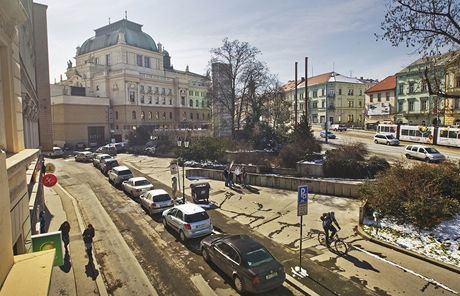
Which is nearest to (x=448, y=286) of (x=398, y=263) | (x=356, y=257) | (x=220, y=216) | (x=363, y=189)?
(x=398, y=263)

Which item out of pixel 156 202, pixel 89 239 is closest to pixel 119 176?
pixel 156 202

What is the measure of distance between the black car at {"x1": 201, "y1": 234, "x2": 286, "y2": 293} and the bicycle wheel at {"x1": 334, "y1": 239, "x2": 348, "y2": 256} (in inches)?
159

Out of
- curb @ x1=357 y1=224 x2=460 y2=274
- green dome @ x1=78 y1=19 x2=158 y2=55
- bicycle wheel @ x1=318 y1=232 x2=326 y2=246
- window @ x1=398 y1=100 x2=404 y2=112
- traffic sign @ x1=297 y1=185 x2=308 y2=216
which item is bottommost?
bicycle wheel @ x1=318 y1=232 x2=326 y2=246

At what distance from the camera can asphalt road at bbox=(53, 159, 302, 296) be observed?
10305 millimetres

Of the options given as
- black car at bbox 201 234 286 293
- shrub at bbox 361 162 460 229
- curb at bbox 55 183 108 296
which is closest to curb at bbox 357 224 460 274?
shrub at bbox 361 162 460 229

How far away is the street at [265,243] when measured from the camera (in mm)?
10234

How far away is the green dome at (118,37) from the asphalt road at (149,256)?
59380mm

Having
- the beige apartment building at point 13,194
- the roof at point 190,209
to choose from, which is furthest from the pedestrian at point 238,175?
the beige apartment building at point 13,194

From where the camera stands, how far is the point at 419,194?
48.1 ft

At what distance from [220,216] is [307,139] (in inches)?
628

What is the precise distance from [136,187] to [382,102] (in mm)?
58086

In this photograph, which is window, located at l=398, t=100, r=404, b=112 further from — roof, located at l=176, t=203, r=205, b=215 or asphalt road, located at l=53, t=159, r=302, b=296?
roof, located at l=176, t=203, r=205, b=215

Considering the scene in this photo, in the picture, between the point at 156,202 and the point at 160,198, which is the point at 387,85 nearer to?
the point at 160,198

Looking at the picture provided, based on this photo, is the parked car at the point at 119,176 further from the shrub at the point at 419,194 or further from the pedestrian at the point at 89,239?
the shrub at the point at 419,194
